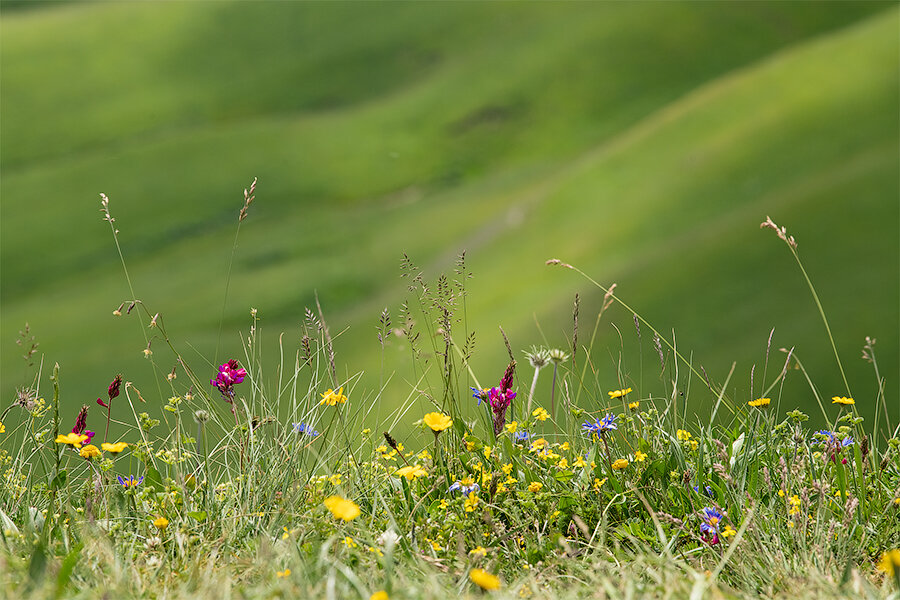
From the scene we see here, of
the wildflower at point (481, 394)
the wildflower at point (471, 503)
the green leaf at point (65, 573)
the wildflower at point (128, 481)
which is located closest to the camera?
the green leaf at point (65, 573)

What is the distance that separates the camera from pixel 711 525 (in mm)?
2537

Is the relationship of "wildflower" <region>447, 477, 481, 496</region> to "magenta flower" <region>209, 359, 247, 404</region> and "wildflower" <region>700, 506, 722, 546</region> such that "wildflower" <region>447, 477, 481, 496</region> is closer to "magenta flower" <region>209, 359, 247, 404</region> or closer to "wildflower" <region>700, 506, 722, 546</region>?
"wildflower" <region>700, 506, 722, 546</region>

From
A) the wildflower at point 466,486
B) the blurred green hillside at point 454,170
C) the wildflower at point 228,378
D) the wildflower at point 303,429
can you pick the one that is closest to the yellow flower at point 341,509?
the wildflower at point 466,486

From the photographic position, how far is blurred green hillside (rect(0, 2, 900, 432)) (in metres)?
23.4

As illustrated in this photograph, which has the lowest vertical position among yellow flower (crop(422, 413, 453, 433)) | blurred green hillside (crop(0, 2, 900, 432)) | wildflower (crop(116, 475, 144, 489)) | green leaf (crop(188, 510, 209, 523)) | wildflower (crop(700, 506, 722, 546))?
blurred green hillside (crop(0, 2, 900, 432))

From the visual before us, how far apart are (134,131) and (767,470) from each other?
179 feet

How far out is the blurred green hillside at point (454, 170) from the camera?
23.4m

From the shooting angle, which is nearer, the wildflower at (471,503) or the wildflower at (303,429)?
the wildflower at (471,503)

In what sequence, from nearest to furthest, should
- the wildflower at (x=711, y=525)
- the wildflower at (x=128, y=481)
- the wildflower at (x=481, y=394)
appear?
1. the wildflower at (x=711, y=525)
2. the wildflower at (x=128, y=481)
3. the wildflower at (x=481, y=394)

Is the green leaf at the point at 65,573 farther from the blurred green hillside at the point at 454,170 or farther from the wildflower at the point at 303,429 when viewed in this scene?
the blurred green hillside at the point at 454,170

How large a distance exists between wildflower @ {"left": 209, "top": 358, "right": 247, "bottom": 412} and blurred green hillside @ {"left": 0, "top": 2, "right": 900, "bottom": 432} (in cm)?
1475

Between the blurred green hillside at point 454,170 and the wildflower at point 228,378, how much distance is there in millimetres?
14754

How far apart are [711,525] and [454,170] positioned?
45.4 meters

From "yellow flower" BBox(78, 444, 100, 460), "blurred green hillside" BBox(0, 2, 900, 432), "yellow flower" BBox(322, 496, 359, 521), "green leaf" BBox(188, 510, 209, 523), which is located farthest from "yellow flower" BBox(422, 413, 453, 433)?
"blurred green hillside" BBox(0, 2, 900, 432)
